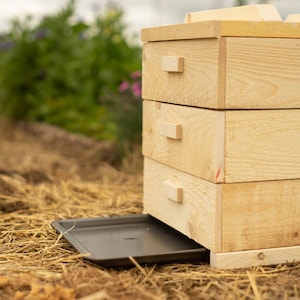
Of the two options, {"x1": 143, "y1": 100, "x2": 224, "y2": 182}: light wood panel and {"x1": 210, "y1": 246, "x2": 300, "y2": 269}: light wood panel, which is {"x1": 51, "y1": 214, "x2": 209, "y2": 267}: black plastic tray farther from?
{"x1": 143, "y1": 100, "x2": 224, "y2": 182}: light wood panel

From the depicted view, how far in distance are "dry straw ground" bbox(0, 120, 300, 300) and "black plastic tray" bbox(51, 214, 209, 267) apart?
0.04m

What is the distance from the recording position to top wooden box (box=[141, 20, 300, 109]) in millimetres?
2223

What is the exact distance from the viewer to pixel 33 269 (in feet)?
7.44

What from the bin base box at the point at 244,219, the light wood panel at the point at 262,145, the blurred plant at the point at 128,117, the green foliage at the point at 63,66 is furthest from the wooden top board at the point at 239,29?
the green foliage at the point at 63,66

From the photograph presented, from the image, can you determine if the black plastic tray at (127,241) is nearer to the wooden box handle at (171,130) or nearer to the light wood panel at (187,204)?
the light wood panel at (187,204)

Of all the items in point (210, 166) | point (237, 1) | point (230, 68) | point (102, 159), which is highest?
point (237, 1)

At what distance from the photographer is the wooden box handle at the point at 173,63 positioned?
2.45 m

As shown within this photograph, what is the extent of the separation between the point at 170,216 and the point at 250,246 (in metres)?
0.40

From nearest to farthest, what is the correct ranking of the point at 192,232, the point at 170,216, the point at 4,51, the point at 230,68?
the point at 230,68
the point at 192,232
the point at 170,216
the point at 4,51

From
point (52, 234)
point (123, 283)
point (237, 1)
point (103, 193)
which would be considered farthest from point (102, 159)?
Answer: point (123, 283)

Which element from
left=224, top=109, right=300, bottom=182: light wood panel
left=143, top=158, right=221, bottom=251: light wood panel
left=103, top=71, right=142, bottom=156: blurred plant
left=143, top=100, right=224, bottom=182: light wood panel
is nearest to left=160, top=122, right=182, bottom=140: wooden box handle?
left=143, top=100, right=224, bottom=182: light wood panel

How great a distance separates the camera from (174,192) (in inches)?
98.5

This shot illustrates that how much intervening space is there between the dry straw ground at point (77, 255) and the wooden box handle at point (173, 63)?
705 millimetres

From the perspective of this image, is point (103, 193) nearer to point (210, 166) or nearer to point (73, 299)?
point (210, 166)
